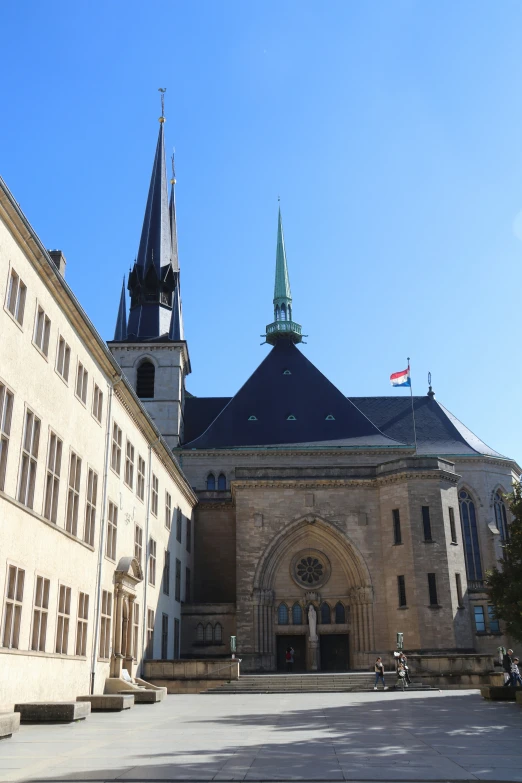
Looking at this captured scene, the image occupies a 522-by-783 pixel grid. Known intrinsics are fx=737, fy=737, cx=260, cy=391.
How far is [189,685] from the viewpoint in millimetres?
28219

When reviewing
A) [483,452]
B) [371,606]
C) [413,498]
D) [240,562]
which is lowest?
[371,606]

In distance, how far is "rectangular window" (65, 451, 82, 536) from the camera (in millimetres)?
20203

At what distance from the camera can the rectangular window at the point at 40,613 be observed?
55.9 ft

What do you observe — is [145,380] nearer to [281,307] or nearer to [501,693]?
[281,307]

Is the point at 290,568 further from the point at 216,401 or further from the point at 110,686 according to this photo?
the point at 216,401

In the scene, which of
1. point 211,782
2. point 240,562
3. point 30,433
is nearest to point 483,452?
point 240,562

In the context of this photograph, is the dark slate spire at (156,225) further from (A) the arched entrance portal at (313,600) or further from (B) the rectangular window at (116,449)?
(B) the rectangular window at (116,449)

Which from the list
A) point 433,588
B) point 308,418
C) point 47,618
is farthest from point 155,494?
point 308,418

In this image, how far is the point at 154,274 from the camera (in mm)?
57844

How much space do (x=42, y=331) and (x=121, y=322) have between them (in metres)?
39.4

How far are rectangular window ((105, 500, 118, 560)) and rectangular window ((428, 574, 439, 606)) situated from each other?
59.3 ft

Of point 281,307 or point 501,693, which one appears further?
point 281,307

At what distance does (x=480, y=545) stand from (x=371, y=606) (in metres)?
13.4

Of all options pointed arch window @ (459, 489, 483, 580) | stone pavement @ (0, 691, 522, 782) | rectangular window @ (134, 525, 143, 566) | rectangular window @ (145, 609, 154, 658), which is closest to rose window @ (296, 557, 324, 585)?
rectangular window @ (145, 609, 154, 658)
